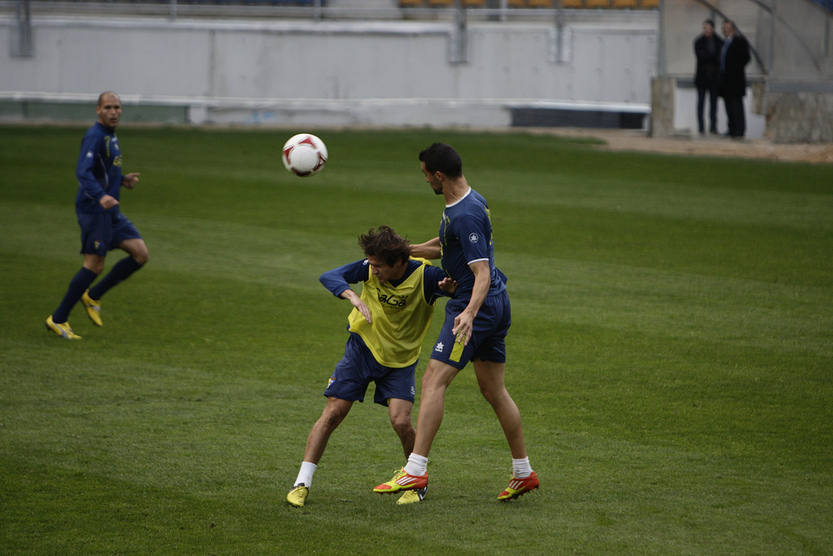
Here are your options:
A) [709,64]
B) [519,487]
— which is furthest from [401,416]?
[709,64]

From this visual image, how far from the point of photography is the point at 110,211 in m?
10.0

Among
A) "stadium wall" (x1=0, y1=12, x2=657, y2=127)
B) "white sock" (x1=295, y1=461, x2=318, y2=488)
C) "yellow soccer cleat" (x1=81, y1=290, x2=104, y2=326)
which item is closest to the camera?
"white sock" (x1=295, y1=461, x2=318, y2=488)

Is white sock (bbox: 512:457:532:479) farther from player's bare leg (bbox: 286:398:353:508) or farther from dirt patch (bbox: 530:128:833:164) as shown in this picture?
dirt patch (bbox: 530:128:833:164)

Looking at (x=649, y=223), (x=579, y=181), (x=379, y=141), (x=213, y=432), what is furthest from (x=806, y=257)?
(x=379, y=141)

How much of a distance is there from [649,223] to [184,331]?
775cm

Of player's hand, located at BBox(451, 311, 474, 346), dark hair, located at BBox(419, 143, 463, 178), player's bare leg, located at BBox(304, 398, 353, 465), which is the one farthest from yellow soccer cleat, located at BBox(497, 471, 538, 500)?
dark hair, located at BBox(419, 143, 463, 178)

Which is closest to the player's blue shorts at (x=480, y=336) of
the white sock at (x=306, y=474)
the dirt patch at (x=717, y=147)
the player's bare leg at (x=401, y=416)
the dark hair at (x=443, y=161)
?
the player's bare leg at (x=401, y=416)

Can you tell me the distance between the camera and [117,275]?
10273 millimetres

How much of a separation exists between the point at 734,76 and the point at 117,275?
57.1ft

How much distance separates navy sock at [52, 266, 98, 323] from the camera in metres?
9.65

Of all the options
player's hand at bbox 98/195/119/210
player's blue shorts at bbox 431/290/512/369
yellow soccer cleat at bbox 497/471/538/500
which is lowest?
yellow soccer cleat at bbox 497/471/538/500

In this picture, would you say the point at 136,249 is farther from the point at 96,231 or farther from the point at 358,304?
the point at 358,304

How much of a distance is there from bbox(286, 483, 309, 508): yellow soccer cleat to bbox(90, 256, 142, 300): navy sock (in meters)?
5.01

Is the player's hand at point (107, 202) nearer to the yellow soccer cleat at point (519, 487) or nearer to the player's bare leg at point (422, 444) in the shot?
the player's bare leg at point (422, 444)
